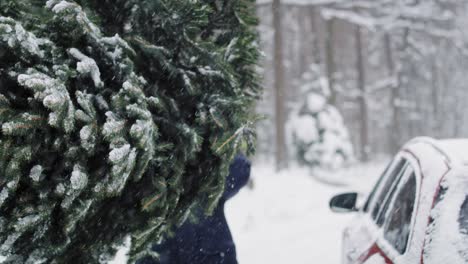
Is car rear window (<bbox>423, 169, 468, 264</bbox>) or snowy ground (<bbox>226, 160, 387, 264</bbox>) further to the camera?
snowy ground (<bbox>226, 160, 387, 264</bbox>)

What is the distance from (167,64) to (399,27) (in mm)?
26809

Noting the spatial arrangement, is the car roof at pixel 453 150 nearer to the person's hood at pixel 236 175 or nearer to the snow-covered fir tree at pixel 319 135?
the person's hood at pixel 236 175

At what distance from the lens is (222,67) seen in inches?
131

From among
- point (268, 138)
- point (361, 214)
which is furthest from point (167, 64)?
point (268, 138)

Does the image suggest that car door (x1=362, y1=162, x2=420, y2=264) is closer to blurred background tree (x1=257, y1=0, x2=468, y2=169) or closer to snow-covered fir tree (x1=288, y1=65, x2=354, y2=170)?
snow-covered fir tree (x1=288, y1=65, x2=354, y2=170)

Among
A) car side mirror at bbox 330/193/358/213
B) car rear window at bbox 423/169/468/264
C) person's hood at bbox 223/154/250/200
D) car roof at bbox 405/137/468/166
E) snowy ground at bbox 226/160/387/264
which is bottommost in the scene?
snowy ground at bbox 226/160/387/264

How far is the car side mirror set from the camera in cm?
445

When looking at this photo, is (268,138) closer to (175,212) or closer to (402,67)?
(402,67)

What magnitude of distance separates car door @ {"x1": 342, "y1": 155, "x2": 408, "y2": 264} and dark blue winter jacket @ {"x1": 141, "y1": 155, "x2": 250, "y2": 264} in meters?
0.94

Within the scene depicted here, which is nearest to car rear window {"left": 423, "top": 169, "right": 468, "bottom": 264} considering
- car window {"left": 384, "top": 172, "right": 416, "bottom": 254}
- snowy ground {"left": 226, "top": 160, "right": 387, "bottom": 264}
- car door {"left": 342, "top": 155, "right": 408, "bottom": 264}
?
car window {"left": 384, "top": 172, "right": 416, "bottom": 254}

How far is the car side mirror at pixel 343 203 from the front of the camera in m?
4.45

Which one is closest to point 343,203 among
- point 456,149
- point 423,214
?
point 456,149

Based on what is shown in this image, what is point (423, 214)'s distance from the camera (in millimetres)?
2625

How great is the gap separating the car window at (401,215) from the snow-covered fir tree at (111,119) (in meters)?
1.05
